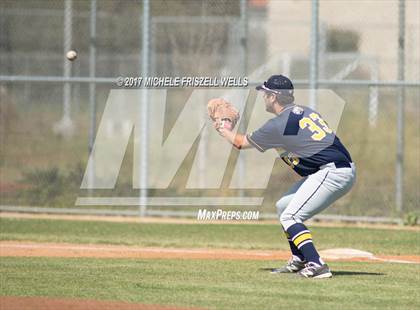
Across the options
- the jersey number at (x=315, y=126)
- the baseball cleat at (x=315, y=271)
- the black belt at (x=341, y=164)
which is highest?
the jersey number at (x=315, y=126)

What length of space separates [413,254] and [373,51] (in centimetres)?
1677

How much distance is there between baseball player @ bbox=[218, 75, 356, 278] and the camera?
941cm

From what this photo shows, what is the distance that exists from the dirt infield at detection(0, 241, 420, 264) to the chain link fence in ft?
11.1

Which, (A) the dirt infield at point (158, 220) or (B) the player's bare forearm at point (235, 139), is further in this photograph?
(A) the dirt infield at point (158, 220)

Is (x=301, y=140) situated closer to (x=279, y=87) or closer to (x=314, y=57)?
(x=279, y=87)

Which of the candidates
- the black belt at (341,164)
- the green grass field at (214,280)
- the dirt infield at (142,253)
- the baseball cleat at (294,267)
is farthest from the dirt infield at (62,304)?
the dirt infield at (142,253)

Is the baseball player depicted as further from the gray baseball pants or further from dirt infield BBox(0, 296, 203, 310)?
dirt infield BBox(0, 296, 203, 310)

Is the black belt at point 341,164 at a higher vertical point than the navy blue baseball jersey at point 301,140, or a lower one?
lower

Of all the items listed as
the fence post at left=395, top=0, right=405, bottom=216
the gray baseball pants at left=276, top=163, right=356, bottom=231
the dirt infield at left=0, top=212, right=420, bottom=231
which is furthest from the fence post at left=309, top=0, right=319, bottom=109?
the gray baseball pants at left=276, top=163, right=356, bottom=231

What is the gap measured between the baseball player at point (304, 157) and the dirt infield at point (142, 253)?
7.43 feet

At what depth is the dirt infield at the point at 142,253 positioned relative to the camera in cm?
1176

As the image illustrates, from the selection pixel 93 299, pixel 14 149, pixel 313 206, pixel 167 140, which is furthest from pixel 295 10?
pixel 93 299

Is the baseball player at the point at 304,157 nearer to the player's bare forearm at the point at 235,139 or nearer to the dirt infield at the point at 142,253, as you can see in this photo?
the player's bare forearm at the point at 235,139

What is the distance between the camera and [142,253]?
1228 cm
